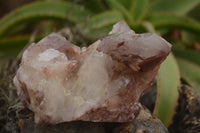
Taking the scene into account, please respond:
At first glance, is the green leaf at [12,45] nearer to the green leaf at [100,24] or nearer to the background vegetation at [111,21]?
the background vegetation at [111,21]

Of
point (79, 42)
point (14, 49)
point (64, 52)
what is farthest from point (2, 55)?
point (64, 52)

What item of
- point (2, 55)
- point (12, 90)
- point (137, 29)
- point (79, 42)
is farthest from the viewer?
point (2, 55)

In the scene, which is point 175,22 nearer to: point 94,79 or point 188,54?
point 188,54

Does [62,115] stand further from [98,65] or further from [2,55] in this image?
[2,55]

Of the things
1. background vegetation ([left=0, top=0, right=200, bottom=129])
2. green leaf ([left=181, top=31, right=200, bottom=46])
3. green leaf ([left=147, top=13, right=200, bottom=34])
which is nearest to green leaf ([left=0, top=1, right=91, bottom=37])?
background vegetation ([left=0, top=0, right=200, bottom=129])

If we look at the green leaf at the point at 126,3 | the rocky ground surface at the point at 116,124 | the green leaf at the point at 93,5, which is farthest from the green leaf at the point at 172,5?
the rocky ground surface at the point at 116,124
